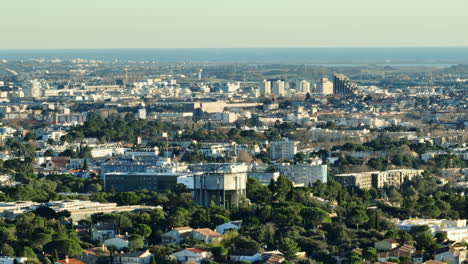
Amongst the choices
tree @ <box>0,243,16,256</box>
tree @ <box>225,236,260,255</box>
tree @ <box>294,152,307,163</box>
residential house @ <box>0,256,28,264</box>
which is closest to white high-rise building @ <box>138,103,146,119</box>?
tree @ <box>294,152,307,163</box>

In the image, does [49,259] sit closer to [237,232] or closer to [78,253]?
[78,253]

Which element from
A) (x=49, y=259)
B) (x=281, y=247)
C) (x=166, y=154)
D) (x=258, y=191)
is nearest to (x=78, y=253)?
(x=49, y=259)

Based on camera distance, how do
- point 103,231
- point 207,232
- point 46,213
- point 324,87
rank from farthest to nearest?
1. point 324,87
2. point 46,213
3. point 103,231
4. point 207,232

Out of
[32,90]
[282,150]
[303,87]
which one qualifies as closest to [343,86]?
[303,87]

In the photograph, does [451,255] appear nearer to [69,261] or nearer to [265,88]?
Result: [69,261]

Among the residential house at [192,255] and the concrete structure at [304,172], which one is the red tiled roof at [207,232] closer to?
the residential house at [192,255]

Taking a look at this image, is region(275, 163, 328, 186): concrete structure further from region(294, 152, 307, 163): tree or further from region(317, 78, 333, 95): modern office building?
region(317, 78, 333, 95): modern office building
